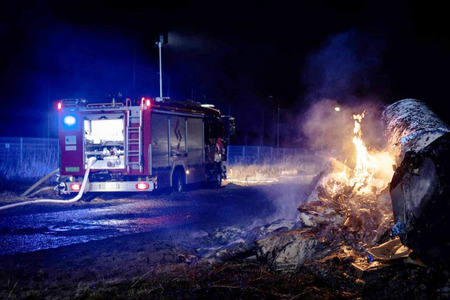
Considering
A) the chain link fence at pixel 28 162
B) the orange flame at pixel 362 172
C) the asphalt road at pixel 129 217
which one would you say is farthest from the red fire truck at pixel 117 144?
the orange flame at pixel 362 172

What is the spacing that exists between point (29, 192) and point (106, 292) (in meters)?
9.90

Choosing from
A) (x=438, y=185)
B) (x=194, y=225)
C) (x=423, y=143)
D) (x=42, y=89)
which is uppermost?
(x=42, y=89)

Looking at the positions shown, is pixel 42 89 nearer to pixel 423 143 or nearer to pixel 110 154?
pixel 110 154

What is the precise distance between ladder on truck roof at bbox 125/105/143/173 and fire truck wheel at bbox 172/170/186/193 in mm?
2067

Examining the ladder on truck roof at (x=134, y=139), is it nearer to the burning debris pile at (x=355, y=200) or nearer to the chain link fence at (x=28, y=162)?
the burning debris pile at (x=355, y=200)

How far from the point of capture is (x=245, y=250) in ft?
20.0

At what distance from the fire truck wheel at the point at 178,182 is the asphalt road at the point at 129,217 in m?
0.27

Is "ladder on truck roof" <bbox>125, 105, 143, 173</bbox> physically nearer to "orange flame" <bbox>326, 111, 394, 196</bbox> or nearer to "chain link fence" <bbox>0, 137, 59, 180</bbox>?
"orange flame" <bbox>326, 111, 394, 196</bbox>

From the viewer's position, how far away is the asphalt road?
306 inches

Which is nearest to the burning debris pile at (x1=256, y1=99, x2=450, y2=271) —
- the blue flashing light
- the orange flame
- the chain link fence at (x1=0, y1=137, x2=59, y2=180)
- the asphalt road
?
the orange flame

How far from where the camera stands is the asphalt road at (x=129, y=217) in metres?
7.77

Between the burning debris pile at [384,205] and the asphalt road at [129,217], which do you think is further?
the asphalt road at [129,217]

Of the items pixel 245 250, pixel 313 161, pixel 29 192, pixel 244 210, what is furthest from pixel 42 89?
pixel 245 250

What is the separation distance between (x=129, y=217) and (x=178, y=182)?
4542mm
